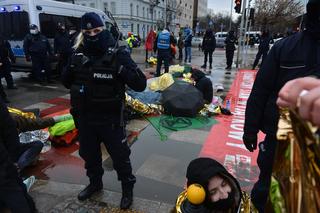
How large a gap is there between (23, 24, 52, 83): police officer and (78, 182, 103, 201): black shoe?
686 centimetres

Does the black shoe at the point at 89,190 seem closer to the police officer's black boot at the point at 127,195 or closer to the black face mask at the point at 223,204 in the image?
the police officer's black boot at the point at 127,195

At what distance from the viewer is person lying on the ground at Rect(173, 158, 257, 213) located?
6.63ft

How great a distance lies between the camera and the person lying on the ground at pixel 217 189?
2021 millimetres

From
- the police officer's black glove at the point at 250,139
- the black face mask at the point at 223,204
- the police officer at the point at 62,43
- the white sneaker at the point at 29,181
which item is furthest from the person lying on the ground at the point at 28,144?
the police officer at the point at 62,43

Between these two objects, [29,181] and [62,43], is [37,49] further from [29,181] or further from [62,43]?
[29,181]

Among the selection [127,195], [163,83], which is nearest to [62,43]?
[163,83]

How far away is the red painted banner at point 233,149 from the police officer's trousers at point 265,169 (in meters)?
1.11

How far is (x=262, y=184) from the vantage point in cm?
237

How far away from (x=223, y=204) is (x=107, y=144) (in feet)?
4.46

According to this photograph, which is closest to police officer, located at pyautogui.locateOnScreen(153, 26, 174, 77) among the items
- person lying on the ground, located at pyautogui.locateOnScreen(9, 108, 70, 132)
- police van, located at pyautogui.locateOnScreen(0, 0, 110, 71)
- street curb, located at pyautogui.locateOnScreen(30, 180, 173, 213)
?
police van, located at pyautogui.locateOnScreen(0, 0, 110, 71)

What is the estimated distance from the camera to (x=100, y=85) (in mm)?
2699

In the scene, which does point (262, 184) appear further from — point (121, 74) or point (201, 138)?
point (201, 138)

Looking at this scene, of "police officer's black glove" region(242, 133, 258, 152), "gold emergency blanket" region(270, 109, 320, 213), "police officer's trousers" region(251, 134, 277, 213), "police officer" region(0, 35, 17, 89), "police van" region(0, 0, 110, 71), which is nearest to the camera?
"gold emergency blanket" region(270, 109, 320, 213)

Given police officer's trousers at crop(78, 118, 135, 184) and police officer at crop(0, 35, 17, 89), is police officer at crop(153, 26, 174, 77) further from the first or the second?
police officer's trousers at crop(78, 118, 135, 184)
